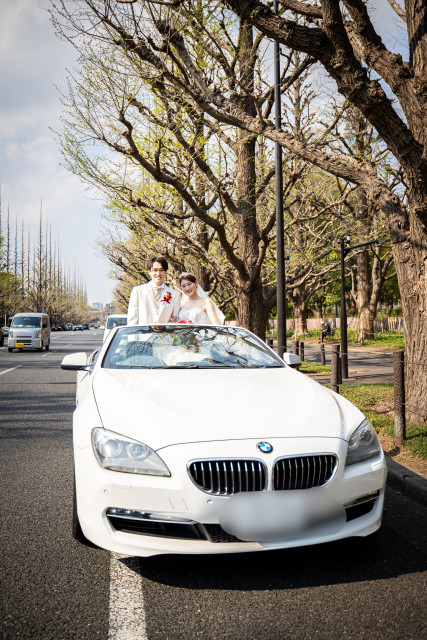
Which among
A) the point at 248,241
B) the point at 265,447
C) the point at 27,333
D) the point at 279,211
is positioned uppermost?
the point at 279,211

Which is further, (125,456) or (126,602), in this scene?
(125,456)

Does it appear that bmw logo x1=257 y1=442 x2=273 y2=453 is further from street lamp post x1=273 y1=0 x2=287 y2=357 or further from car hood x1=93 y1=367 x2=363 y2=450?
street lamp post x1=273 y1=0 x2=287 y2=357

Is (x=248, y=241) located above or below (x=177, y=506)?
above

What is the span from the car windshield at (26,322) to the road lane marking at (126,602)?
26.0 metres

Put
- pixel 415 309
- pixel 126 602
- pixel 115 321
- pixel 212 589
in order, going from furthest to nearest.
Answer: pixel 115 321 → pixel 415 309 → pixel 212 589 → pixel 126 602

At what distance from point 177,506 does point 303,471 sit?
0.66 metres

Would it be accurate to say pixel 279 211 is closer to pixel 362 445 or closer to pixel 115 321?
pixel 115 321

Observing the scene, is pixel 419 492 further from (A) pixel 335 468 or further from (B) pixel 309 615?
(B) pixel 309 615

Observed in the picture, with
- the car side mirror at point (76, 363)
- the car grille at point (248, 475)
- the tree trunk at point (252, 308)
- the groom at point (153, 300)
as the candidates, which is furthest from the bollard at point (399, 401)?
the tree trunk at point (252, 308)

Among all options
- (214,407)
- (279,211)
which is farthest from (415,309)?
(279,211)

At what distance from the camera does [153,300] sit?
680 centimetres

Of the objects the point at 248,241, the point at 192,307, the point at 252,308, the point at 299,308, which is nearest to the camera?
the point at 192,307

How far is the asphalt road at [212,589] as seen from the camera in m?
2.53

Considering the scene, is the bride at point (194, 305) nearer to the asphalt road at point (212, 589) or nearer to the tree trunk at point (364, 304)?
the asphalt road at point (212, 589)
